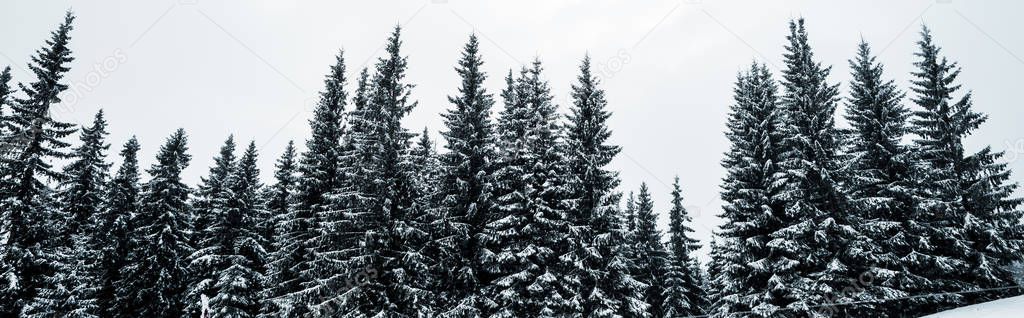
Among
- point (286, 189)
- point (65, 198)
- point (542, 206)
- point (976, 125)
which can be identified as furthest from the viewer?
point (65, 198)

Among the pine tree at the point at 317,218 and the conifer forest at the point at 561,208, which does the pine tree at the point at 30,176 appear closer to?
the conifer forest at the point at 561,208

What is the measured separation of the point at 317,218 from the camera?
2336 centimetres

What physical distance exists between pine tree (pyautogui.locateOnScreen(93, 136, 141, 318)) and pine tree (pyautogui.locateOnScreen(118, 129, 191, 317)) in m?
0.43

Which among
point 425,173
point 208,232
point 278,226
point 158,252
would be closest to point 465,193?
point 425,173

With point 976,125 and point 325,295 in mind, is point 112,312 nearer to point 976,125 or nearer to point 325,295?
point 325,295

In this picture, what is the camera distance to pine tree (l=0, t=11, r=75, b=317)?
22359 millimetres

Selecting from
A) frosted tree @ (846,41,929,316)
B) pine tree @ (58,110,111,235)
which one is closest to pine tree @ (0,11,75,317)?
pine tree @ (58,110,111,235)

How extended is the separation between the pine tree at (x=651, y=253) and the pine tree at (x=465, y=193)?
15.5m

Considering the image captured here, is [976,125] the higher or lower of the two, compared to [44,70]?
lower

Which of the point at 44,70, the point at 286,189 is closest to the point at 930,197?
the point at 286,189

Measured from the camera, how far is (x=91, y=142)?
3219 cm

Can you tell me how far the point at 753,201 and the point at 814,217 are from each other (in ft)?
7.61

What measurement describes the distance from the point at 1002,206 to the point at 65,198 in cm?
4589

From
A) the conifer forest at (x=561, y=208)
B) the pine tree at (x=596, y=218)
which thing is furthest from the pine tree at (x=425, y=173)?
the pine tree at (x=596, y=218)
